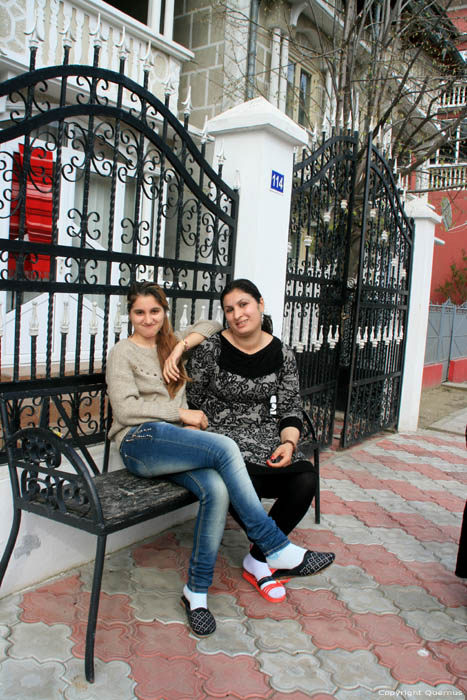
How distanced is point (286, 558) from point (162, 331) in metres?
1.33

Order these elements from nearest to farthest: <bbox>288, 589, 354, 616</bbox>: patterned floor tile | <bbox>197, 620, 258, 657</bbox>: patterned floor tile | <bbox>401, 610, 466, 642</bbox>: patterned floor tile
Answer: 1. <bbox>197, 620, 258, 657</bbox>: patterned floor tile
2. <bbox>401, 610, 466, 642</bbox>: patterned floor tile
3. <bbox>288, 589, 354, 616</bbox>: patterned floor tile

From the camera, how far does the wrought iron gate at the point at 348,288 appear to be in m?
5.04

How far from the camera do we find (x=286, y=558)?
299cm

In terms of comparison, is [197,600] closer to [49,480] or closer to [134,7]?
[49,480]

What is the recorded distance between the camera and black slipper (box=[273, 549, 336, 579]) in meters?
3.11

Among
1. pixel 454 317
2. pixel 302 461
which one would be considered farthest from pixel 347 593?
pixel 454 317

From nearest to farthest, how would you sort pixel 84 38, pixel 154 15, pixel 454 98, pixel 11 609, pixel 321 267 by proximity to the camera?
pixel 11 609, pixel 321 267, pixel 84 38, pixel 154 15, pixel 454 98

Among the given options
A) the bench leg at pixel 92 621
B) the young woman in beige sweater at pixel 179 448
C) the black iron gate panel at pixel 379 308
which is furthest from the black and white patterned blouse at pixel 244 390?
the black iron gate panel at pixel 379 308

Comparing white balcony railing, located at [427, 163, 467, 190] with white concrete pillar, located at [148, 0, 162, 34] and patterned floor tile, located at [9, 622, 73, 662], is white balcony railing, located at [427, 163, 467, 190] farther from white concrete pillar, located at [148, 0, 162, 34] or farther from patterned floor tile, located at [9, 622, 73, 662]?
patterned floor tile, located at [9, 622, 73, 662]

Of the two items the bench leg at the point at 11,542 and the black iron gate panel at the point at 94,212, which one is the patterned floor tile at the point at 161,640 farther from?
the black iron gate panel at the point at 94,212

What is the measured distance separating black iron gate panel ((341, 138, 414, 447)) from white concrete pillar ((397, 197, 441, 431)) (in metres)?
0.11

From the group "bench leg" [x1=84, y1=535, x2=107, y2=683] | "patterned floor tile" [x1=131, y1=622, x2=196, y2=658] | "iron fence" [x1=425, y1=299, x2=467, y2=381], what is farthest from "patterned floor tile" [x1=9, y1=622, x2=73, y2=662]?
"iron fence" [x1=425, y1=299, x2=467, y2=381]

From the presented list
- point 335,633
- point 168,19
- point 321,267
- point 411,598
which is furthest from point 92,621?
point 168,19

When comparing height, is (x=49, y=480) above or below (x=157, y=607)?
above
